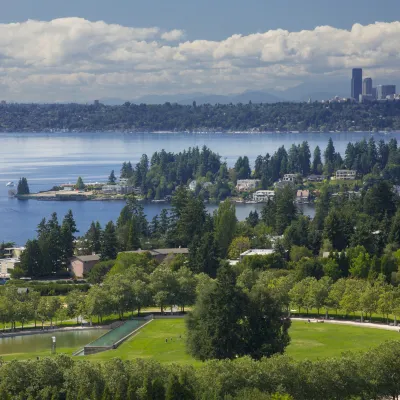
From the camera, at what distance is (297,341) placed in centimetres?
2988

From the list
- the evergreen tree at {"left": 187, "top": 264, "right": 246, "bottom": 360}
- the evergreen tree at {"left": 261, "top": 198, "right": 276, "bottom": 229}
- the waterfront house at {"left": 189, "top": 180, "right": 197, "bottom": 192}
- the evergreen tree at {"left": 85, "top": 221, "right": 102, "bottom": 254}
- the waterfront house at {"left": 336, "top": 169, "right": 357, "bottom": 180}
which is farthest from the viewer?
the waterfront house at {"left": 336, "top": 169, "right": 357, "bottom": 180}

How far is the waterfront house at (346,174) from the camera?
9001 cm

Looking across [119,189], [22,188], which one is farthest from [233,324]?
[22,188]

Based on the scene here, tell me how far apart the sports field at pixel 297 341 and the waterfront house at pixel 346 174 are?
57981 mm

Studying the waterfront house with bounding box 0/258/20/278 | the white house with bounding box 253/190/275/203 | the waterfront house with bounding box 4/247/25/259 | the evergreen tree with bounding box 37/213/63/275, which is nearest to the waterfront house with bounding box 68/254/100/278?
the evergreen tree with bounding box 37/213/63/275

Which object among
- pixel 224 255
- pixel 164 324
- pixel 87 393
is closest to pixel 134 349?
pixel 164 324

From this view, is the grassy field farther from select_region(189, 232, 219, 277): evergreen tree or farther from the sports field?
select_region(189, 232, 219, 277): evergreen tree

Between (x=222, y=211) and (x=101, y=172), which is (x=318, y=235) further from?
(x=101, y=172)

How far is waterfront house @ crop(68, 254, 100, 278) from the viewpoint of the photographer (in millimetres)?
45219

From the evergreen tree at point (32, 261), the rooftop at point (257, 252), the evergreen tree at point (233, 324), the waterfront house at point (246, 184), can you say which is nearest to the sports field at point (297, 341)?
the evergreen tree at point (233, 324)

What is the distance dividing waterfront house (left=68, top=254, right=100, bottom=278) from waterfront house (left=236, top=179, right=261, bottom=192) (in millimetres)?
44981

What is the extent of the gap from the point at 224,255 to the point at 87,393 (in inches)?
1025

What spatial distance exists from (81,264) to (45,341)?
14.1 meters

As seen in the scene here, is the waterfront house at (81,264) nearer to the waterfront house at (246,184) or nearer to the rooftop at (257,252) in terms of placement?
the rooftop at (257,252)
